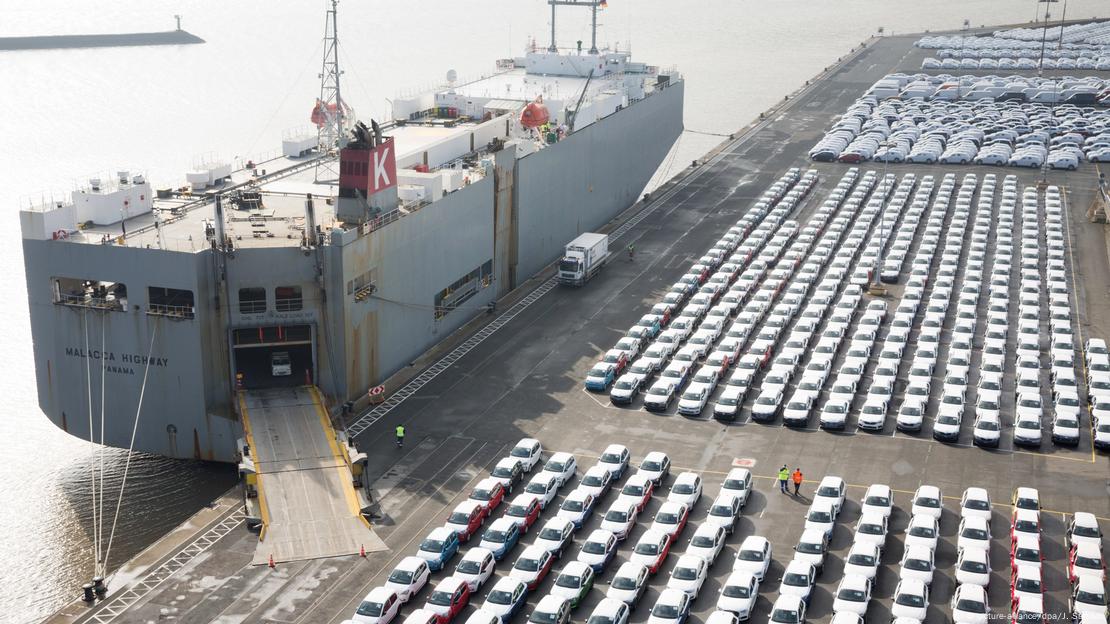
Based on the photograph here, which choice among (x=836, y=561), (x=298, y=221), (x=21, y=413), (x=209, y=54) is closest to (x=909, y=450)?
(x=836, y=561)

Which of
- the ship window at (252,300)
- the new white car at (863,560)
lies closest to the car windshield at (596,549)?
the new white car at (863,560)

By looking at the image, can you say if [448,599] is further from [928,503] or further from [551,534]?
[928,503]

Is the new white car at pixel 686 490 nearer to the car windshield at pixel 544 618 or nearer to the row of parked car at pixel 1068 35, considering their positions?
the car windshield at pixel 544 618

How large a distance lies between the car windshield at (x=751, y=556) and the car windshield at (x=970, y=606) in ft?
17.8

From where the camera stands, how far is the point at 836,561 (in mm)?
35406

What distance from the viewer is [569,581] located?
109 feet

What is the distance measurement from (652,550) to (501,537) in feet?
14.5

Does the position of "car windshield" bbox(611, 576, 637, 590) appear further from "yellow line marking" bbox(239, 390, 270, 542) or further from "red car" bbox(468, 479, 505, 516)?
"yellow line marking" bbox(239, 390, 270, 542)

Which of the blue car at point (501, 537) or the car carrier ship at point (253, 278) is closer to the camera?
the blue car at point (501, 537)

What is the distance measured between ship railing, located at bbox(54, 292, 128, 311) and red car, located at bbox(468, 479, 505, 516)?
51.6 ft

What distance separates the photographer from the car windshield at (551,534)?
117ft

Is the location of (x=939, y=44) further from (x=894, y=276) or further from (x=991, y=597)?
(x=991, y=597)

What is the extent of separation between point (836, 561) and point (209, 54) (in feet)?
454

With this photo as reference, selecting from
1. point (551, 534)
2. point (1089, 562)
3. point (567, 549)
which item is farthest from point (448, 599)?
point (1089, 562)
